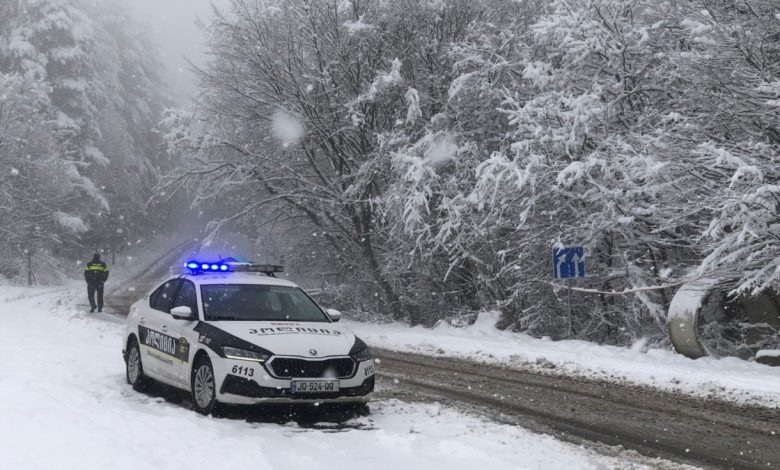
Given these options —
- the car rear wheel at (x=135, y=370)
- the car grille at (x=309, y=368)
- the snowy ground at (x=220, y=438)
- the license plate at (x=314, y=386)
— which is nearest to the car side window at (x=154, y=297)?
the car rear wheel at (x=135, y=370)

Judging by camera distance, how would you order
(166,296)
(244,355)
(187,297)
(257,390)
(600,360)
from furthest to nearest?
(600,360), (166,296), (187,297), (244,355), (257,390)

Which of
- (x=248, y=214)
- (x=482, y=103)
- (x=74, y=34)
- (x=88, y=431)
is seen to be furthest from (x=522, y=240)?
(x=74, y=34)

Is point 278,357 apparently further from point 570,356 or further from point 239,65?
point 239,65

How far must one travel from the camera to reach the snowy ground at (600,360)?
9.50 metres

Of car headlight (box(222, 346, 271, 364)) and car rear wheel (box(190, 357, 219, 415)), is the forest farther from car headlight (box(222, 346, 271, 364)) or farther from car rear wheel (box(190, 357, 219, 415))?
car rear wheel (box(190, 357, 219, 415))

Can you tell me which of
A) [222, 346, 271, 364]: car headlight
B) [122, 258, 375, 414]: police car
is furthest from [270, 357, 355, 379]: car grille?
[222, 346, 271, 364]: car headlight

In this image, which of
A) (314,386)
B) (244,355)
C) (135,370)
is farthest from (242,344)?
(135,370)

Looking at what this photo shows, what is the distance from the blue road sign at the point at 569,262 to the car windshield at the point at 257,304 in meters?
6.74

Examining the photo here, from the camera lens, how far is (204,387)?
7.77 meters

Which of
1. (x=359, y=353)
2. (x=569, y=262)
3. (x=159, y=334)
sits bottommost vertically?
(x=359, y=353)

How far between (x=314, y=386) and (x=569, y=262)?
8.36 metres

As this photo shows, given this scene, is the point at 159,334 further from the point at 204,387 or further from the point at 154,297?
the point at 204,387

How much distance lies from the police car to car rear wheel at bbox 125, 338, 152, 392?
0.04 ft

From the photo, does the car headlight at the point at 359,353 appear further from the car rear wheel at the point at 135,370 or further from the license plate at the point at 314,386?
the car rear wheel at the point at 135,370
